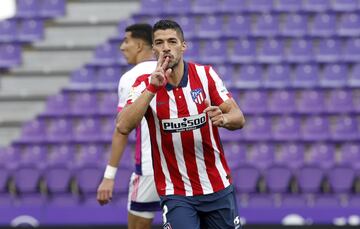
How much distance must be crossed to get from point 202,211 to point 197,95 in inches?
28.7

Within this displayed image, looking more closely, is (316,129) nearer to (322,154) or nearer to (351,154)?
(322,154)

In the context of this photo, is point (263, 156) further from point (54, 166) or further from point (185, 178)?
point (185, 178)

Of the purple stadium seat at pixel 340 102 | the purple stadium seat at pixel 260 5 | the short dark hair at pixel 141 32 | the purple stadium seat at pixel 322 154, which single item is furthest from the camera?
the purple stadium seat at pixel 260 5

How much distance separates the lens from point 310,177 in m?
12.4

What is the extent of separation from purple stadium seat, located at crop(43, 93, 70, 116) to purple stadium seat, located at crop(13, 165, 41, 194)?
1.65 metres

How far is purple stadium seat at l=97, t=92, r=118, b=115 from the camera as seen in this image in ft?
47.2

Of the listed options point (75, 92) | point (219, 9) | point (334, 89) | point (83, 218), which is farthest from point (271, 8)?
point (83, 218)

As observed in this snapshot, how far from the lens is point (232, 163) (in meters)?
12.9

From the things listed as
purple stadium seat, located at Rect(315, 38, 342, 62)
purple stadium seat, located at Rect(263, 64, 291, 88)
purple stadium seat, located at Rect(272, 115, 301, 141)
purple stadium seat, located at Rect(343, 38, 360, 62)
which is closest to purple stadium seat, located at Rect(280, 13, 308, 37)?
purple stadium seat, located at Rect(315, 38, 342, 62)

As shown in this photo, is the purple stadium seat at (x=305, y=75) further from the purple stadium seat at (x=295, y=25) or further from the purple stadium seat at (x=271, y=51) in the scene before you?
the purple stadium seat at (x=295, y=25)

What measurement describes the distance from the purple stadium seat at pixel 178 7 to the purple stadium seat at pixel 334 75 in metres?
3.11

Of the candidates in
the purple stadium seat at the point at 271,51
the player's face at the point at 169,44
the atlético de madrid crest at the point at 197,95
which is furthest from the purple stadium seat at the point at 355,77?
the player's face at the point at 169,44

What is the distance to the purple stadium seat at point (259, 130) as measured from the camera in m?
13.5

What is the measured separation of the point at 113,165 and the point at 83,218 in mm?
4591
